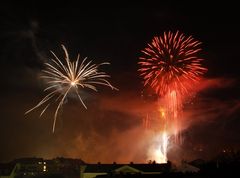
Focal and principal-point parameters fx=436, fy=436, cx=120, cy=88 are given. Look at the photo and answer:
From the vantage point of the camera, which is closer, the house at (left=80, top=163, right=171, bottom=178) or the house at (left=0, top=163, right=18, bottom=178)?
the house at (left=80, top=163, right=171, bottom=178)

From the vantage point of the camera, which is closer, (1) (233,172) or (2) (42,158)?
(1) (233,172)

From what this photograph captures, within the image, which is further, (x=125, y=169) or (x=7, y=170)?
(x=7, y=170)

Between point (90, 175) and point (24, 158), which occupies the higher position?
point (24, 158)

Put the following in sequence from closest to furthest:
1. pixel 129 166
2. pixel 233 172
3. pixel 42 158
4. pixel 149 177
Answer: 1. pixel 233 172
2. pixel 149 177
3. pixel 129 166
4. pixel 42 158

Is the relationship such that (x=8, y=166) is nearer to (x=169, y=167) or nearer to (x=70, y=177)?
(x=70, y=177)

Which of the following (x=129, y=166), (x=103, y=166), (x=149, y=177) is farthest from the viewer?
(x=103, y=166)

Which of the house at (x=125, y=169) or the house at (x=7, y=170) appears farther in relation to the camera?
the house at (x=7, y=170)

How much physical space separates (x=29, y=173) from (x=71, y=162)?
1439cm

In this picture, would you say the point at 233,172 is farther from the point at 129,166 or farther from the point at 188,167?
the point at 129,166

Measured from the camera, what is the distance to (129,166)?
76.9 m

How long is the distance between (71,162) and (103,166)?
3203 centimetres

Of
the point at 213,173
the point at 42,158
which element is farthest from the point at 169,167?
the point at 42,158

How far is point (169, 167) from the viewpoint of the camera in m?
79.4

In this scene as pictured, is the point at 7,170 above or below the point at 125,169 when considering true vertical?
above
